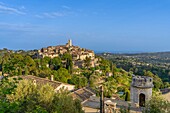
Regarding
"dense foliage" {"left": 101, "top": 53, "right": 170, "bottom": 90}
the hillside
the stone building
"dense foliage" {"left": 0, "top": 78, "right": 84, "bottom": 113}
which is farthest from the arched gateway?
the hillside

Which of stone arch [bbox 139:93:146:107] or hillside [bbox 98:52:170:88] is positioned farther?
hillside [bbox 98:52:170:88]

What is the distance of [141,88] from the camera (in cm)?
1644

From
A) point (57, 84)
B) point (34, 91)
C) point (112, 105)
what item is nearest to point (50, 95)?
point (34, 91)

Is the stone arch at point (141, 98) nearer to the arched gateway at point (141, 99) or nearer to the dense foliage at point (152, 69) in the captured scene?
the arched gateway at point (141, 99)

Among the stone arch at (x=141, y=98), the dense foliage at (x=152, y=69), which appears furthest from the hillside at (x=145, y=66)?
the stone arch at (x=141, y=98)

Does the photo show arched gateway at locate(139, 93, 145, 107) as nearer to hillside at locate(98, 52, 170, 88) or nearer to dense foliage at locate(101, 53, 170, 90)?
dense foliage at locate(101, 53, 170, 90)

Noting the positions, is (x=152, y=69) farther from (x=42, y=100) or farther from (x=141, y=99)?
(x=42, y=100)

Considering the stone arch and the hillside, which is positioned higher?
the stone arch

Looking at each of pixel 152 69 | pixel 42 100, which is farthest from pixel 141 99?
pixel 152 69

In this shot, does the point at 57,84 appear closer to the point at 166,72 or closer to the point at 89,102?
the point at 89,102

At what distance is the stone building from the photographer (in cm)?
1638

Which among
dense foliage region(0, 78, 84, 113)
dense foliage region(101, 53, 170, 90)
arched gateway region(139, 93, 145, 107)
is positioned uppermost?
dense foliage region(0, 78, 84, 113)

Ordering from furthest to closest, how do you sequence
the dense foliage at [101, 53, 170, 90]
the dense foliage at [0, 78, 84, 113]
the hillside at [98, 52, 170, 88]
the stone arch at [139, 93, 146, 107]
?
the hillside at [98, 52, 170, 88] < the dense foliage at [101, 53, 170, 90] < the stone arch at [139, 93, 146, 107] < the dense foliage at [0, 78, 84, 113]

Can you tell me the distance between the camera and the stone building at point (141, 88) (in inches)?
645
